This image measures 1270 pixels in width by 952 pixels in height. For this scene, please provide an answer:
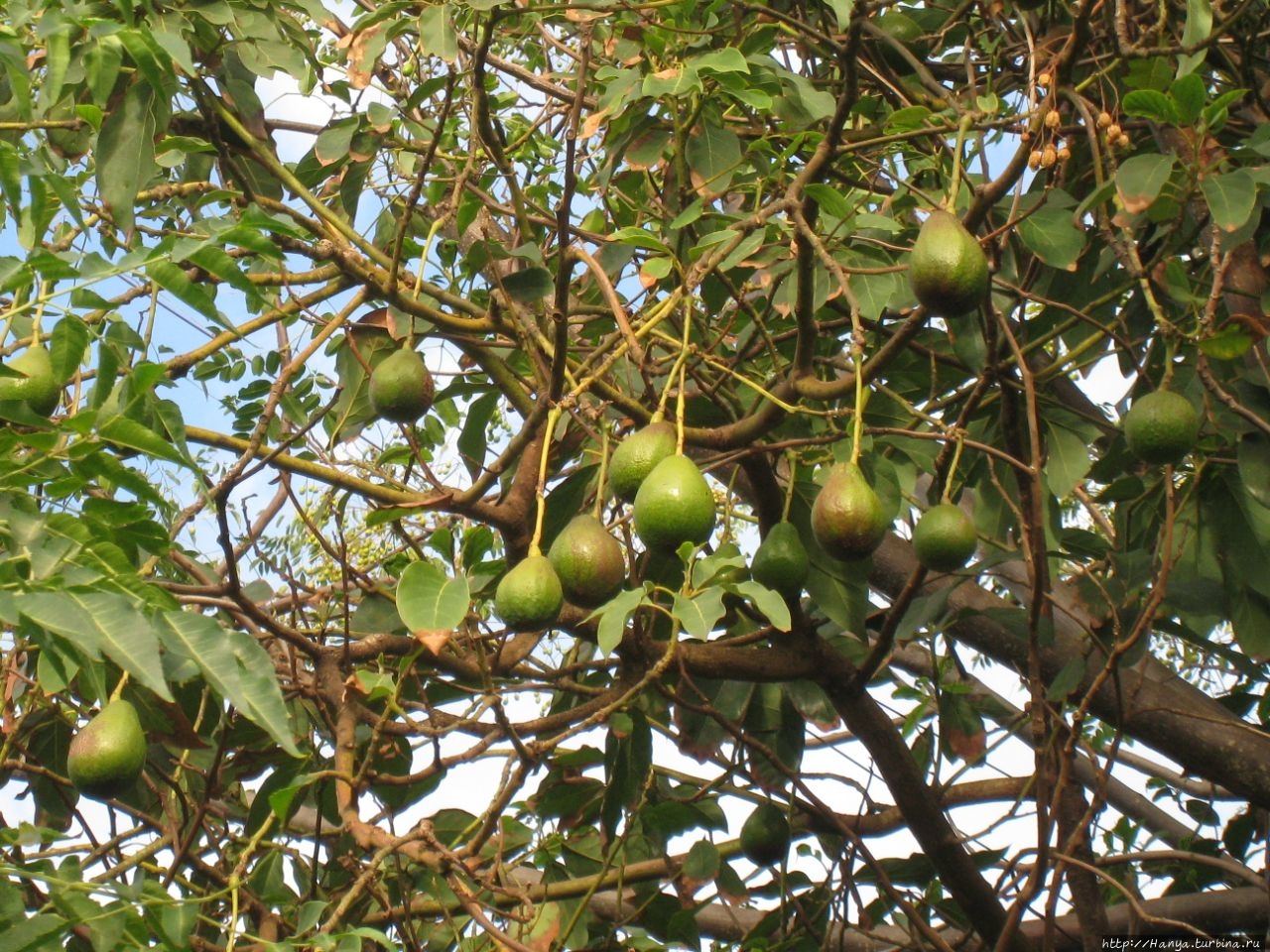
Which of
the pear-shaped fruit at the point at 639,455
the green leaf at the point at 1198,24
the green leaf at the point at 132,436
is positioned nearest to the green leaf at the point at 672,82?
the pear-shaped fruit at the point at 639,455

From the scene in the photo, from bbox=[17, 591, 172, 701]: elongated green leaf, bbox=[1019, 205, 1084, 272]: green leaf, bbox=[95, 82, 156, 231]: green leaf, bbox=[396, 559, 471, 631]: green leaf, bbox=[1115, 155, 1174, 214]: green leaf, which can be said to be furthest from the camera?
bbox=[1019, 205, 1084, 272]: green leaf

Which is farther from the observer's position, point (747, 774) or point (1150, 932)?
point (1150, 932)

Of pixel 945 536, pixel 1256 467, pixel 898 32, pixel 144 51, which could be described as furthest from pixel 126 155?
pixel 1256 467

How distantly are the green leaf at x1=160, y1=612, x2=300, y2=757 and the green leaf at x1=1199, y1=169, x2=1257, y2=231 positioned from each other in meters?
1.29

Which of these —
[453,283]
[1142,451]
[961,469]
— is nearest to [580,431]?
[453,283]

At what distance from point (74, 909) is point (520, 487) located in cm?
90

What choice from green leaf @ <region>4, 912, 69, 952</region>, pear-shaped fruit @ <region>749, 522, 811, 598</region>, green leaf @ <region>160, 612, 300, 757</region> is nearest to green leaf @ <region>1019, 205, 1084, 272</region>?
pear-shaped fruit @ <region>749, 522, 811, 598</region>

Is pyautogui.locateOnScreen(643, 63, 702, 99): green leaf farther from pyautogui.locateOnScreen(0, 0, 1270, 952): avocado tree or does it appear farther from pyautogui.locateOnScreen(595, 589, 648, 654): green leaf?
pyautogui.locateOnScreen(595, 589, 648, 654): green leaf

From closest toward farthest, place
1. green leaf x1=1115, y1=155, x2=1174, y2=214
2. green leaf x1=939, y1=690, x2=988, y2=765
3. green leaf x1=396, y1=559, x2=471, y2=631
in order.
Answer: green leaf x1=396, y1=559, x2=471, y2=631 → green leaf x1=1115, y1=155, x2=1174, y2=214 → green leaf x1=939, y1=690, x2=988, y2=765

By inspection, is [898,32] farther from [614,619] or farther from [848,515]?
[614,619]

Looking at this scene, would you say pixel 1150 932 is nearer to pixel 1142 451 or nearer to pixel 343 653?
pixel 1142 451

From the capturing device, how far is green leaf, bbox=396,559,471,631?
4.40 ft

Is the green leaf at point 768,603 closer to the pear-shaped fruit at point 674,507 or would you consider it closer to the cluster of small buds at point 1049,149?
the pear-shaped fruit at point 674,507

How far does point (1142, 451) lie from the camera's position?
68.7 inches
